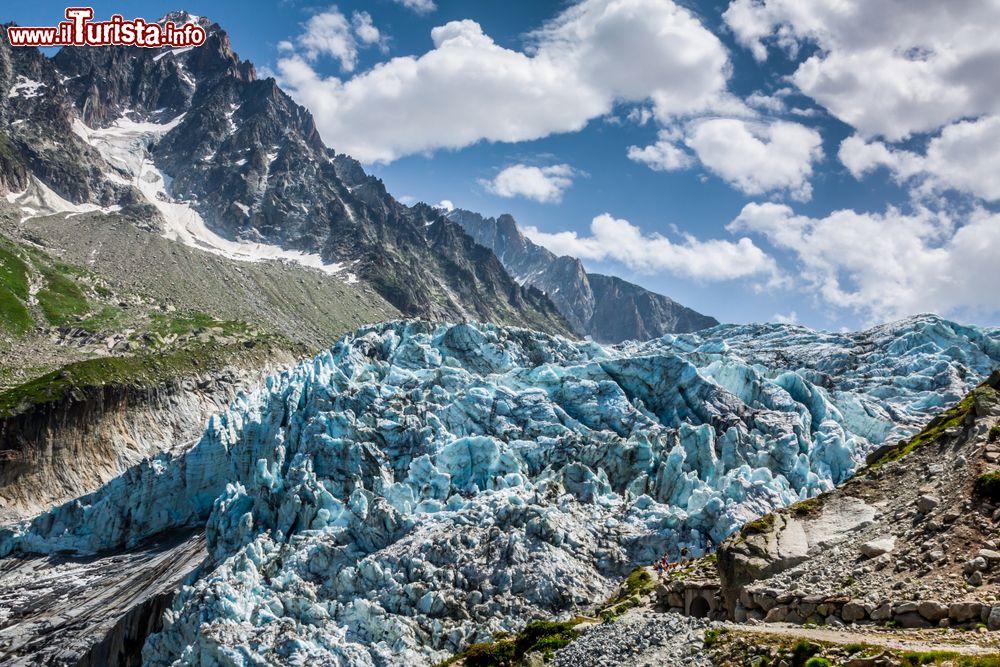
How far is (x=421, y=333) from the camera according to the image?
11956 cm

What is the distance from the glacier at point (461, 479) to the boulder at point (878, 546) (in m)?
32.1

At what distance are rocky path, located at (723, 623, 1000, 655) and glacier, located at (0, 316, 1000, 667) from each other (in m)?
33.0

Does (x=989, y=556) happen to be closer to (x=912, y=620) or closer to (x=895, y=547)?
(x=912, y=620)

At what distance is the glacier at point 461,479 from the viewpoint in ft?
182

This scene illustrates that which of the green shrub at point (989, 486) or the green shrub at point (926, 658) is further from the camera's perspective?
the green shrub at point (989, 486)

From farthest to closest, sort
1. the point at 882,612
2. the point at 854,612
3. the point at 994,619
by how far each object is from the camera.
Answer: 1. the point at 854,612
2. the point at 882,612
3. the point at 994,619

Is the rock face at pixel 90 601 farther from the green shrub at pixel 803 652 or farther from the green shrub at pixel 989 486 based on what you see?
the green shrub at pixel 989 486

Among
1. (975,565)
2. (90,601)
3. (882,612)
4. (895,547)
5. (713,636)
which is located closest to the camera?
(975,565)

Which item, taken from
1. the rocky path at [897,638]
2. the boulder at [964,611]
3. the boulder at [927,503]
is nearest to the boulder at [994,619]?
the boulder at [964,611]

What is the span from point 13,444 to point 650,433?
364 ft

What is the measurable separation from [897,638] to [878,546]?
628 centimetres

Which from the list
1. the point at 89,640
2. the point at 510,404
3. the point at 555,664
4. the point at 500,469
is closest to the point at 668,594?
the point at 555,664

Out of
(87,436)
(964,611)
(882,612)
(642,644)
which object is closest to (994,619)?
(964,611)

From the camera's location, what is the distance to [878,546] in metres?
25.8
